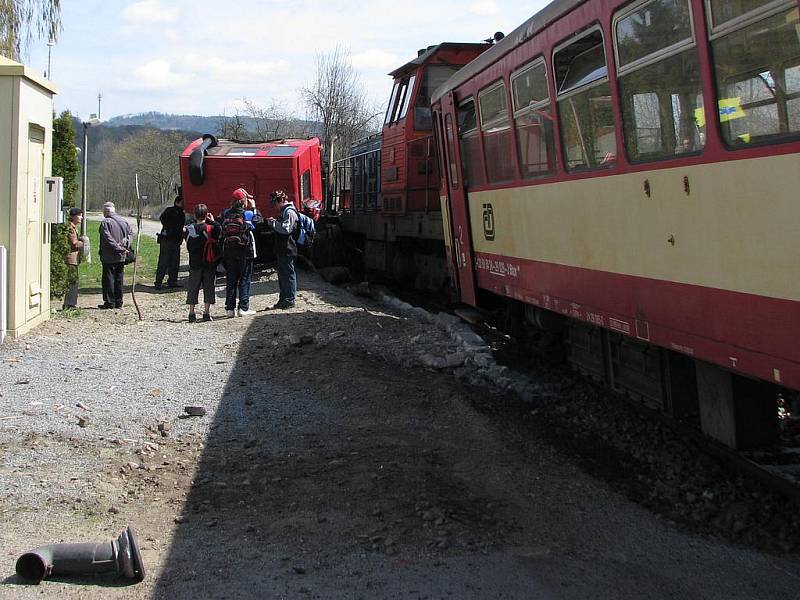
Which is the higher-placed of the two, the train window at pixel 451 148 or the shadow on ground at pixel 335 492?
the train window at pixel 451 148

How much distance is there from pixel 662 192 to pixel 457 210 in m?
5.05

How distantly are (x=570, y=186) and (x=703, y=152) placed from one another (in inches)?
74.1

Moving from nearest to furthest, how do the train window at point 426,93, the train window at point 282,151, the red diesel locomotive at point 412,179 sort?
the red diesel locomotive at point 412,179 < the train window at point 426,93 < the train window at point 282,151

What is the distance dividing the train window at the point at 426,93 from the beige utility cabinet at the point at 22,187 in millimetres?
5559

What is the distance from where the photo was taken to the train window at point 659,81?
472 centimetres

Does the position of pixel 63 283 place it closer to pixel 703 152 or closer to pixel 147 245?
pixel 703 152

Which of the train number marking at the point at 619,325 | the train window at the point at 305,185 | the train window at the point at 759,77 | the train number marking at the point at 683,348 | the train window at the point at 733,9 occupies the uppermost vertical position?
the train window at the point at 305,185

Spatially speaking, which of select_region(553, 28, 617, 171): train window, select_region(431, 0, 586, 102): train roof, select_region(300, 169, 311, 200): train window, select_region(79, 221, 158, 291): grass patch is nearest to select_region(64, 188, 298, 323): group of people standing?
select_region(79, 221, 158, 291): grass patch

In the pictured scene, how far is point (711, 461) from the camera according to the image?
Result: 19.8ft

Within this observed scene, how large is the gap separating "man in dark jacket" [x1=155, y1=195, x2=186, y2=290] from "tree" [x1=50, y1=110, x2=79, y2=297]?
2.67 meters

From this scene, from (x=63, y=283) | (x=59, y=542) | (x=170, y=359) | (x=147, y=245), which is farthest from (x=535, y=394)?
(x=147, y=245)

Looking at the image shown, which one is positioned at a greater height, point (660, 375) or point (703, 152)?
point (703, 152)

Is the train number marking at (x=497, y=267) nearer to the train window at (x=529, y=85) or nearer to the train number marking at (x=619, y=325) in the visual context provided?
the train window at (x=529, y=85)

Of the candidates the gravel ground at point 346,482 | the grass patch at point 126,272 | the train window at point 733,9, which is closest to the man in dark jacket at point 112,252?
the grass patch at point 126,272
